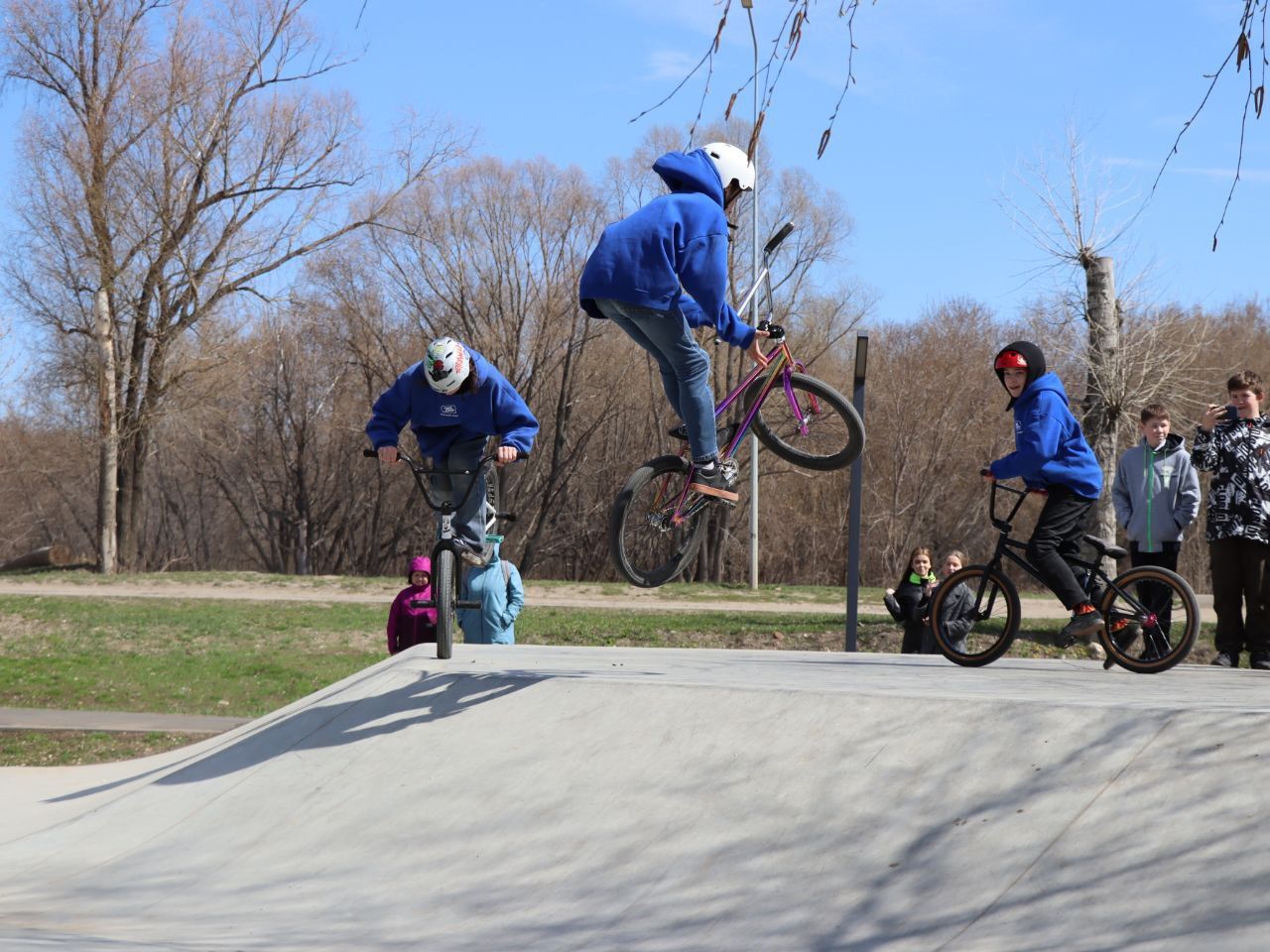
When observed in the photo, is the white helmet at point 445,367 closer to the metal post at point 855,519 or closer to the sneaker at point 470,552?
the sneaker at point 470,552

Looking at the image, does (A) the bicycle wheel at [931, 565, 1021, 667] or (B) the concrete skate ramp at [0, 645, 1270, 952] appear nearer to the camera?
(B) the concrete skate ramp at [0, 645, 1270, 952]

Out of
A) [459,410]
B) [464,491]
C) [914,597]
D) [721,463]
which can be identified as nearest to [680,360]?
[721,463]

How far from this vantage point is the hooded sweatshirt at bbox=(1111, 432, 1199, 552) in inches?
364

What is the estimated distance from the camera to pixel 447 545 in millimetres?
7668

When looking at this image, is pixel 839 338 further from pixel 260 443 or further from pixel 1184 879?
pixel 1184 879

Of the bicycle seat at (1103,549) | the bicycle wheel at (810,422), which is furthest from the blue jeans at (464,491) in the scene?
the bicycle seat at (1103,549)

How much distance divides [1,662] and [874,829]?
11.6 m

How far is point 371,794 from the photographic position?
20.3 feet

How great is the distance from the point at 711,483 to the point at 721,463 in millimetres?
118

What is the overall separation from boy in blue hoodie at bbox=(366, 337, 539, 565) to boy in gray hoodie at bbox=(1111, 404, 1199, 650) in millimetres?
4406

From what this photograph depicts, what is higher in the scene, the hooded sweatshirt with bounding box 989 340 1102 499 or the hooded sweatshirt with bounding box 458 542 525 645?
the hooded sweatshirt with bounding box 989 340 1102 499

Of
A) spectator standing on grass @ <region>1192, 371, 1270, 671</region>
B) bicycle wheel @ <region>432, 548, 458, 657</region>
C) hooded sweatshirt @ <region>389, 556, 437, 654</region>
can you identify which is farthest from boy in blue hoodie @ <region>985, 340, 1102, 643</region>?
hooded sweatshirt @ <region>389, 556, 437, 654</region>

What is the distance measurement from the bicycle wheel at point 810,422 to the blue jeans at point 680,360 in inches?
14.2

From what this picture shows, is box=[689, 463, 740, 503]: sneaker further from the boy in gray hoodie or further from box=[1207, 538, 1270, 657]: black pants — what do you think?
the boy in gray hoodie
